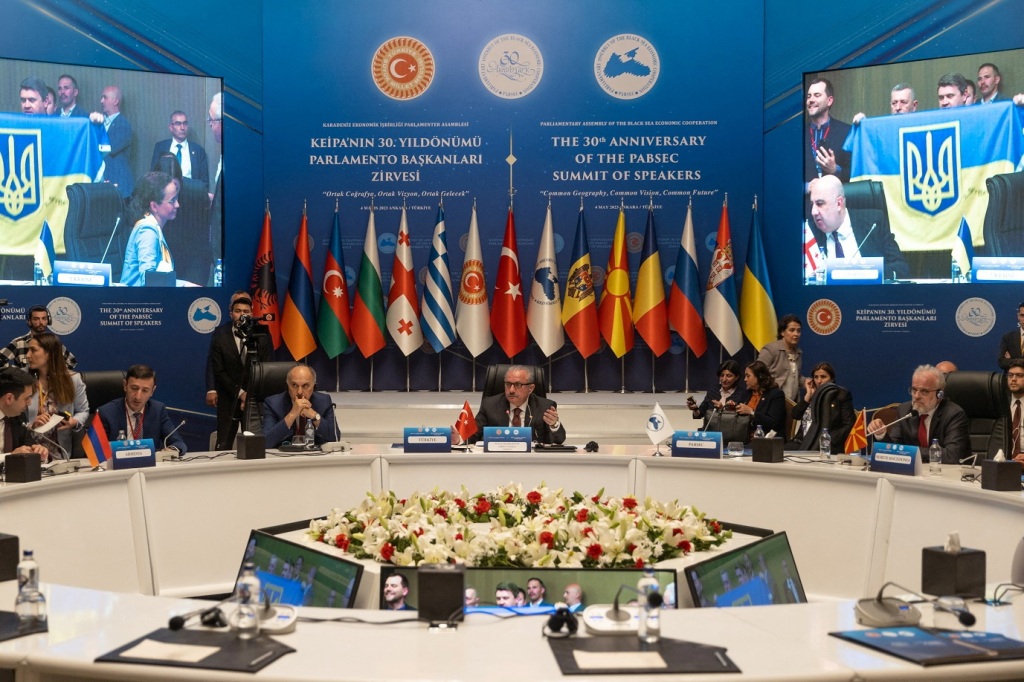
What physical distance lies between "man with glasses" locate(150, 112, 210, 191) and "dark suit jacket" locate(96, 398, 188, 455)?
9.76 feet

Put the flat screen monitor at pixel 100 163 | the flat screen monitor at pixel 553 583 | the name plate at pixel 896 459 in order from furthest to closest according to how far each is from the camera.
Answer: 1. the flat screen monitor at pixel 100 163
2. the name plate at pixel 896 459
3. the flat screen monitor at pixel 553 583

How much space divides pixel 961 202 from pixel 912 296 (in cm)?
76

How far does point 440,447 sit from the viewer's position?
5.23m

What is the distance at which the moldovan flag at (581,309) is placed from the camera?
8148mm

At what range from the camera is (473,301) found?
8258mm

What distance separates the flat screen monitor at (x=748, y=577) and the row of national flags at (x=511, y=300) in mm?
4567

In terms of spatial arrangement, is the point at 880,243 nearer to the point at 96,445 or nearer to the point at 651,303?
the point at 651,303

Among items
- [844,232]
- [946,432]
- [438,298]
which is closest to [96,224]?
[438,298]

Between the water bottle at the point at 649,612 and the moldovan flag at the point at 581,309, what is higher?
the moldovan flag at the point at 581,309

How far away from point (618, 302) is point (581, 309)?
0.97ft

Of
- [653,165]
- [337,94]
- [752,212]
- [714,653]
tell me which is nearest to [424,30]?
[337,94]

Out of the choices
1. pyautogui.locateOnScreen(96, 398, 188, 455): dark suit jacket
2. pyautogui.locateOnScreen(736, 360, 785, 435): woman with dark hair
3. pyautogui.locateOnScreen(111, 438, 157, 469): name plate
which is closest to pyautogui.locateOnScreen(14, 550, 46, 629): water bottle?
pyautogui.locateOnScreen(111, 438, 157, 469): name plate

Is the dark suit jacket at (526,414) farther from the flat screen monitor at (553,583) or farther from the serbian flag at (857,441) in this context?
the flat screen monitor at (553,583)

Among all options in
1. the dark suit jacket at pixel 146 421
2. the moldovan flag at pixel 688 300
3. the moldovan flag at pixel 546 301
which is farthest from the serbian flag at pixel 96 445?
the moldovan flag at pixel 688 300
